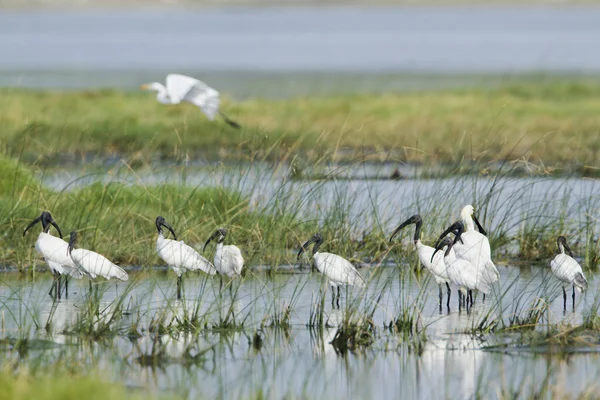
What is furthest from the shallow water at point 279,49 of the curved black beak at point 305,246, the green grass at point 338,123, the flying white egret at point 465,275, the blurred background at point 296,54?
the flying white egret at point 465,275

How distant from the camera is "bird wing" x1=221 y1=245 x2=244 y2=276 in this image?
412 inches

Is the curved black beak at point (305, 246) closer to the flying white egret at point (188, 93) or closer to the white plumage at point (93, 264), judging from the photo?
the white plumage at point (93, 264)

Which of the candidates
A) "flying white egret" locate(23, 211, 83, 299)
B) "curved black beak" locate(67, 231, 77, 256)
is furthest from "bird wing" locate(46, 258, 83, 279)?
"curved black beak" locate(67, 231, 77, 256)

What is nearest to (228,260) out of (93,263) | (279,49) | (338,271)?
(338,271)

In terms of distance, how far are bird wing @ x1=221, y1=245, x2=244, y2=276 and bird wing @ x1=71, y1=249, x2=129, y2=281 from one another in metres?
0.89

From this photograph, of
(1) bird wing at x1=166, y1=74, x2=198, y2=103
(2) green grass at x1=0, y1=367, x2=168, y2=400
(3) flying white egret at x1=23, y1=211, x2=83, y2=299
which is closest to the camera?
(2) green grass at x1=0, y1=367, x2=168, y2=400

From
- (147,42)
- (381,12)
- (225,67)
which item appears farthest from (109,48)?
(381,12)

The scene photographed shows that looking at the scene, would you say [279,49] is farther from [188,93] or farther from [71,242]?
[71,242]

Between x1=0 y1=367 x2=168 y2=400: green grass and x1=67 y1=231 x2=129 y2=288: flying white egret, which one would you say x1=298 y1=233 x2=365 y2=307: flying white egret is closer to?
x1=67 y1=231 x2=129 y2=288: flying white egret

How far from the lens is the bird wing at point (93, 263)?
10.3 m

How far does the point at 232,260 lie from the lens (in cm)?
1048

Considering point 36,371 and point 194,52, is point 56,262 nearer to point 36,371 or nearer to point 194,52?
point 36,371

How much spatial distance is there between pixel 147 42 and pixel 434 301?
74054 millimetres

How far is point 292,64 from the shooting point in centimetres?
5491
